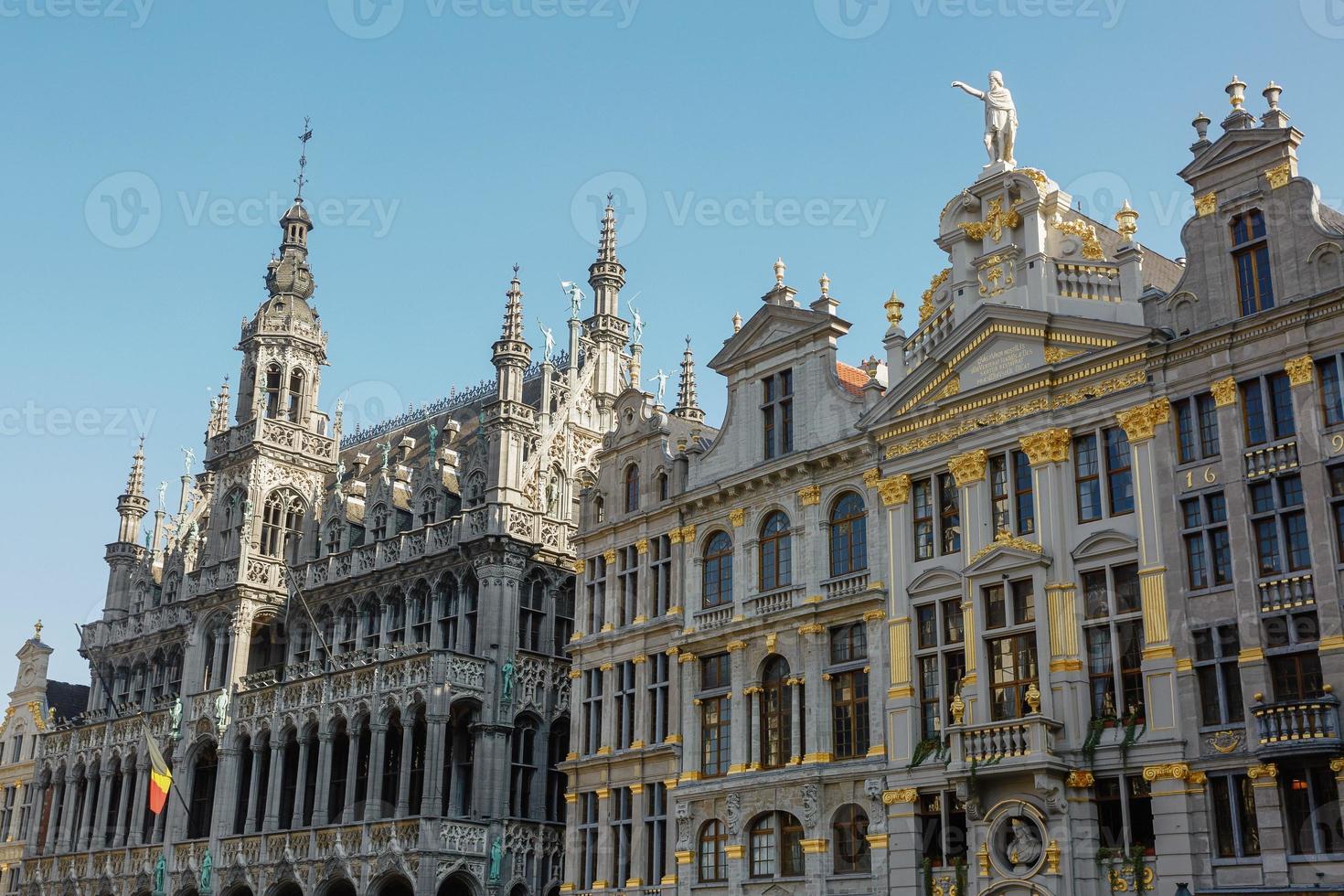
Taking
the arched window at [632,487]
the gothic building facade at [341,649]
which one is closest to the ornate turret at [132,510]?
the gothic building facade at [341,649]

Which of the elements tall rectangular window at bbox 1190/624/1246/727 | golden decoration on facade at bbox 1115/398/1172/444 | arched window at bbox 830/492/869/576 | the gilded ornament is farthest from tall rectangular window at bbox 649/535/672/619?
tall rectangular window at bbox 1190/624/1246/727

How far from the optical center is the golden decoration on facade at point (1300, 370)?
30297 millimetres

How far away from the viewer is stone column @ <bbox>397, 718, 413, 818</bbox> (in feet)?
158

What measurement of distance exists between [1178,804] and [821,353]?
15.8 metres

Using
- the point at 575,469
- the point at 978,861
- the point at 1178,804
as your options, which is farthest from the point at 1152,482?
the point at 575,469

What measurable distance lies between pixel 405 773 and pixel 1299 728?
96.2ft

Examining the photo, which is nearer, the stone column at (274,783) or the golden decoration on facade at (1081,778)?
the golden decoration on facade at (1081,778)

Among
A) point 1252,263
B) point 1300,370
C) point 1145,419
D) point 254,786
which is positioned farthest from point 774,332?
point 254,786

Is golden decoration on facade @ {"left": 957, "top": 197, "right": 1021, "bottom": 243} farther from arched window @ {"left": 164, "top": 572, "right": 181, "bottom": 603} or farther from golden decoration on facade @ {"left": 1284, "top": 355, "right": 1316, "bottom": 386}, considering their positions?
arched window @ {"left": 164, "top": 572, "right": 181, "bottom": 603}

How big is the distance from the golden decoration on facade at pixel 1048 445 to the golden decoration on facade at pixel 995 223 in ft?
18.1

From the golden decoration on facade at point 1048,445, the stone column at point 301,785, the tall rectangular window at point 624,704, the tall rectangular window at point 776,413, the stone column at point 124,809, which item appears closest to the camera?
the golden decoration on facade at point 1048,445

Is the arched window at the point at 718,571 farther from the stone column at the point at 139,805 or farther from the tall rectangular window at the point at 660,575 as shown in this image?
the stone column at the point at 139,805

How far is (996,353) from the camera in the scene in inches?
1419

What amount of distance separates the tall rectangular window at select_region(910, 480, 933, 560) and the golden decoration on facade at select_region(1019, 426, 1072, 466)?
123 inches
